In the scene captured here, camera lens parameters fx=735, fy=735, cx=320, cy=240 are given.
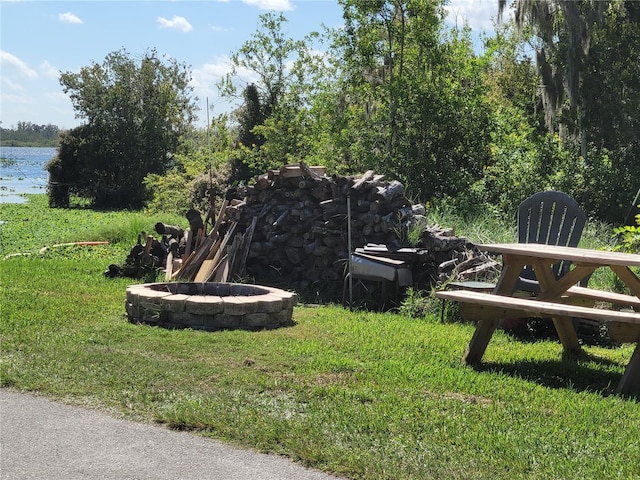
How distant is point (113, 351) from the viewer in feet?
18.0

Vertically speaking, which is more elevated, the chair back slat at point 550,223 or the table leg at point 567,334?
the chair back slat at point 550,223

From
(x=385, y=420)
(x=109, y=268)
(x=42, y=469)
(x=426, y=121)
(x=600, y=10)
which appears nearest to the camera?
(x=42, y=469)

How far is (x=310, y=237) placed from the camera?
9273 millimetres

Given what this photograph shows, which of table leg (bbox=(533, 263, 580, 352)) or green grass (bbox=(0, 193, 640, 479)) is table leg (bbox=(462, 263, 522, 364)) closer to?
green grass (bbox=(0, 193, 640, 479))

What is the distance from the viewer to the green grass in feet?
11.5

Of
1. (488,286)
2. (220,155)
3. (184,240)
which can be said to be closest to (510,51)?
(220,155)

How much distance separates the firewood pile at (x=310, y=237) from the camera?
27.2 ft

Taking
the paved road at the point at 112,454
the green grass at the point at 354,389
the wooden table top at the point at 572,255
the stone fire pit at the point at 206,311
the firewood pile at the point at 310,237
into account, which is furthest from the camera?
the firewood pile at the point at 310,237

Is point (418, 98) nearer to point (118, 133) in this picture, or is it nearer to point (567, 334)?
point (567, 334)

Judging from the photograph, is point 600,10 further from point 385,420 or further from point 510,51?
point 385,420

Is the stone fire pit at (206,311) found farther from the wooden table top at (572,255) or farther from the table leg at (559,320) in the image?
the table leg at (559,320)

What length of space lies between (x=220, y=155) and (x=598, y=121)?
32.9 ft

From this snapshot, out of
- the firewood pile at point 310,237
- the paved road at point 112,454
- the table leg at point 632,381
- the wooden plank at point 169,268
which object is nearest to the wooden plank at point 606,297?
the table leg at point 632,381

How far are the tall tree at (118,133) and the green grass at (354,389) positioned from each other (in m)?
18.8
